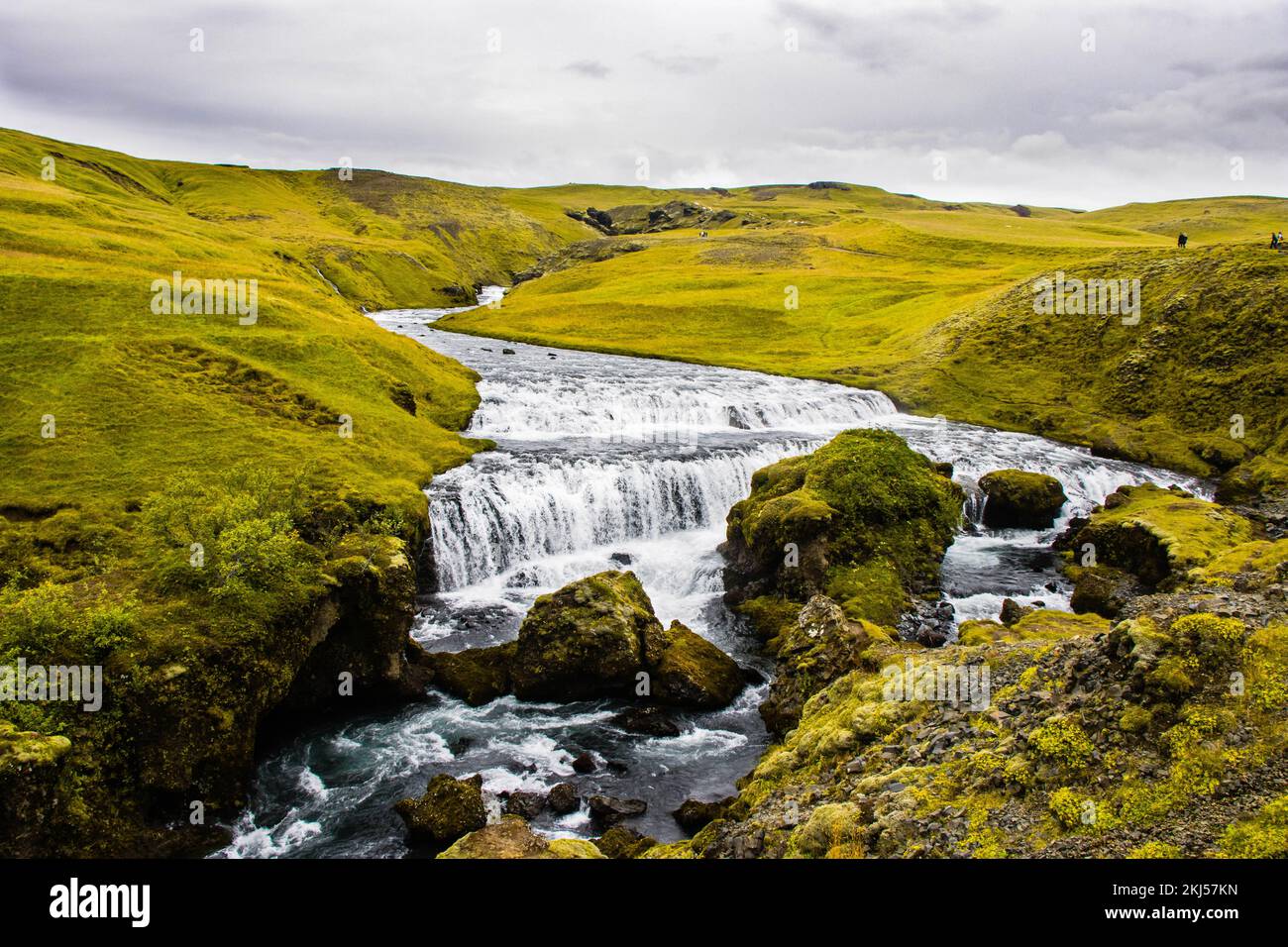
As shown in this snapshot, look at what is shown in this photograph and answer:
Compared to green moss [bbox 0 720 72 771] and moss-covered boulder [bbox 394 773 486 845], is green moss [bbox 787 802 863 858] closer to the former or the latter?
moss-covered boulder [bbox 394 773 486 845]

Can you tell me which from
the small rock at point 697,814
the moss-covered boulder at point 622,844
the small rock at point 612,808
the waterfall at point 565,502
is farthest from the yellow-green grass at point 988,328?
the moss-covered boulder at point 622,844

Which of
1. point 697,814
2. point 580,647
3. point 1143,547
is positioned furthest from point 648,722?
point 1143,547

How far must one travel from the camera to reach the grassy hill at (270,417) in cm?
1861

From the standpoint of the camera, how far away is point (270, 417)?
127 feet

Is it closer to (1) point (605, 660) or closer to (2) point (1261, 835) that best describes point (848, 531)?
(1) point (605, 660)

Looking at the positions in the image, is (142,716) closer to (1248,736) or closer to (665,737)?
(665,737)

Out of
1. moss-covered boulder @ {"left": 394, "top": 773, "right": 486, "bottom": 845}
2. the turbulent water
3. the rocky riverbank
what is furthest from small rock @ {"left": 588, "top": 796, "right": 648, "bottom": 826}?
the rocky riverbank

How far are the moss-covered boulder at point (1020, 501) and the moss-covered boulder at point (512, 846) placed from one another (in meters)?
36.1

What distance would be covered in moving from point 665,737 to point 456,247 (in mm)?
182712

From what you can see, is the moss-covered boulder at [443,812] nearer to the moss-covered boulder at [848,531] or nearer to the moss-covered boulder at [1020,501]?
the moss-covered boulder at [848,531]

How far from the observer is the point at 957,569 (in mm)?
37312

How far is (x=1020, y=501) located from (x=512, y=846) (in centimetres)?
3759

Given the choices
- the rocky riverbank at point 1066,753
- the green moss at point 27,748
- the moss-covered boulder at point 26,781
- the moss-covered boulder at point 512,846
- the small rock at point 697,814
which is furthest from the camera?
the small rock at point 697,814
